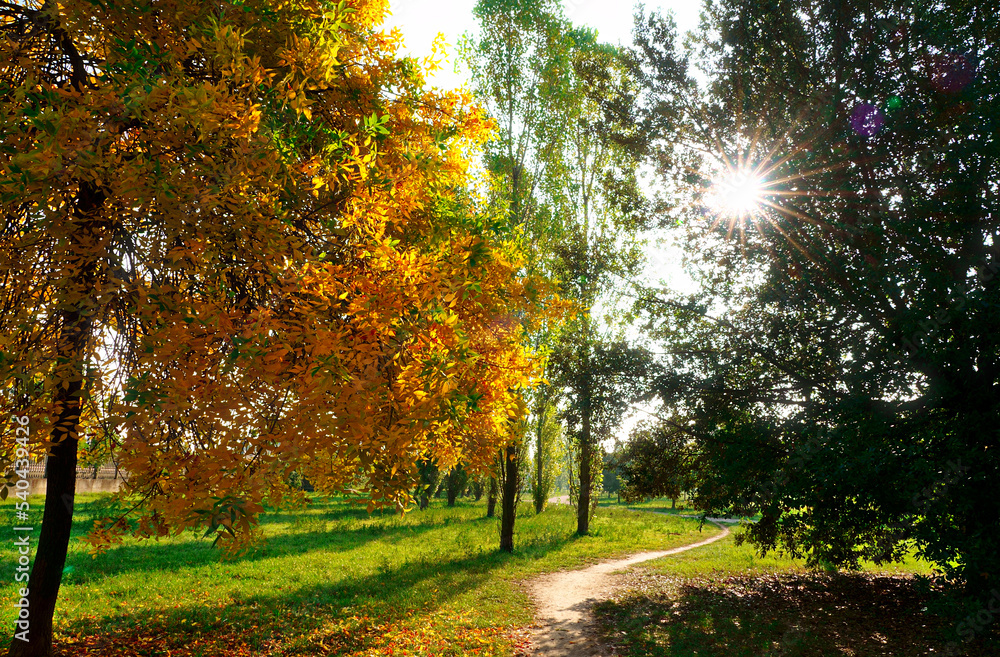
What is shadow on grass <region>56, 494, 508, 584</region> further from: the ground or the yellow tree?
the yellow tree

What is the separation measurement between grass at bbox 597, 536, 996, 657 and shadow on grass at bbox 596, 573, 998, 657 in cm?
2

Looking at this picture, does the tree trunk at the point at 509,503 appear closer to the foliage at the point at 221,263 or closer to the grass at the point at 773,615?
the grass at the point at 773,615

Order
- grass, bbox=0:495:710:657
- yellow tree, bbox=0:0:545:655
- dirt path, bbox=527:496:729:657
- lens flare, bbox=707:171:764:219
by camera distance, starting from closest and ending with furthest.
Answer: yellow tree, bbox=0:0:545:655
grass, bbox=0:495:710:657
dirt path, bbox=527:496:729:657
lens flare, bbox=707:171:764:219

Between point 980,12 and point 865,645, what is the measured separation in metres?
10.1

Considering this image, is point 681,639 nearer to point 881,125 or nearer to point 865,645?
point 865,645

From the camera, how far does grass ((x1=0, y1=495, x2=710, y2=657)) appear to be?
7941 mm

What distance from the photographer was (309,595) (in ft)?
36.4

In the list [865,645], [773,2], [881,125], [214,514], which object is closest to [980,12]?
[881,125]

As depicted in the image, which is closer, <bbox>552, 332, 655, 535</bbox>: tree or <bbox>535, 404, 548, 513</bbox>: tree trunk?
<bbox>552, 332, 655, 535</bbox>: tree

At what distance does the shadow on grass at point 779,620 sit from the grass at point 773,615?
2 centimetres

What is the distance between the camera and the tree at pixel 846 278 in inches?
271

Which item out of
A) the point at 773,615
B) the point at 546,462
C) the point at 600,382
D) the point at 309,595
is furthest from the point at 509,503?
the point at 546,462

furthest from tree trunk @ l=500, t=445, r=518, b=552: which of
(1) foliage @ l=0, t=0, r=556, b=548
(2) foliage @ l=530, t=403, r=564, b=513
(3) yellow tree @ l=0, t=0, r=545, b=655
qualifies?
(1) foliage @ l=0, t=0, r=556, b=548

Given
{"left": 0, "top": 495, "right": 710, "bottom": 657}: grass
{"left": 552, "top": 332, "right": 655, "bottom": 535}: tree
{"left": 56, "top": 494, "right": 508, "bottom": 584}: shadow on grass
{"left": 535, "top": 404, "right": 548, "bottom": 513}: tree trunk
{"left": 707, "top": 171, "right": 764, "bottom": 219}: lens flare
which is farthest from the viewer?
{"left": 535, "top": 404, "right": 548, "bottom": 513}: tree trunk
